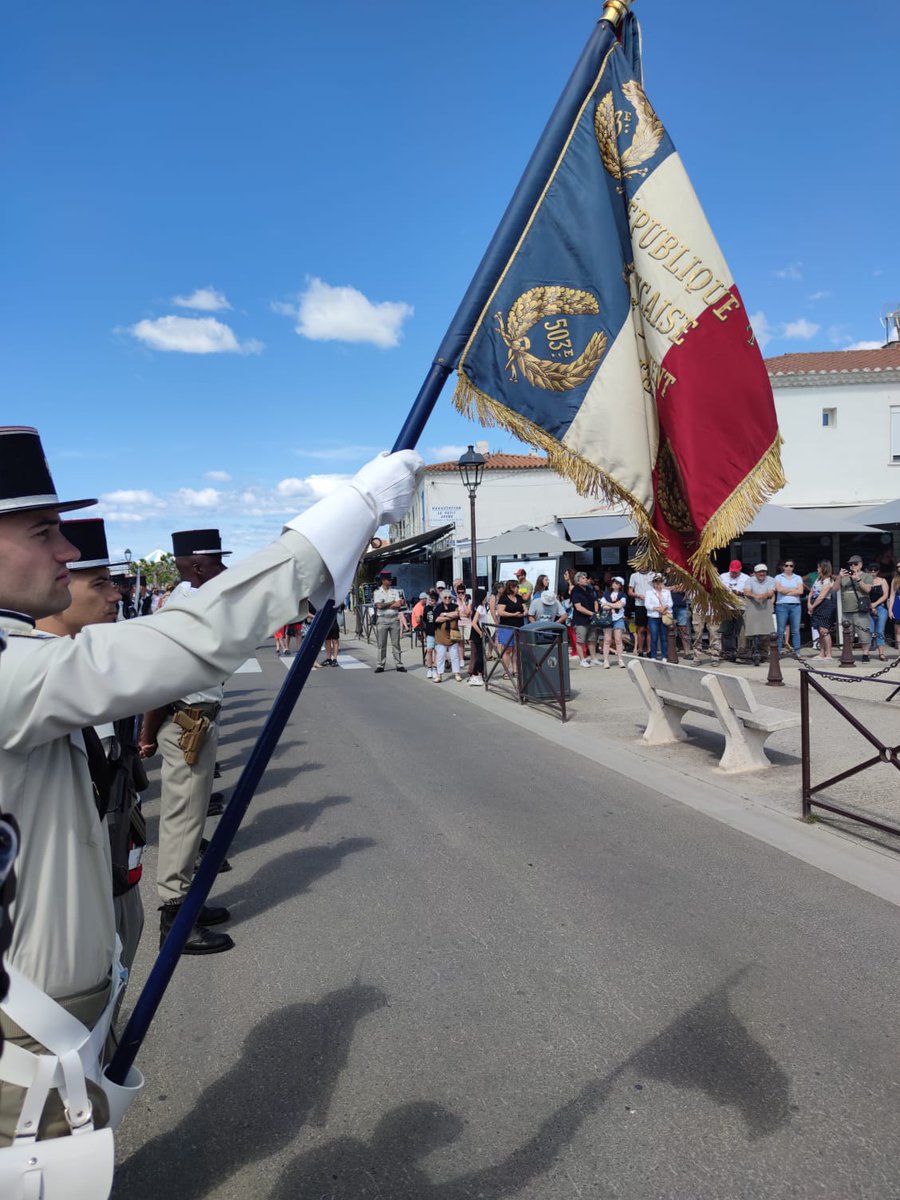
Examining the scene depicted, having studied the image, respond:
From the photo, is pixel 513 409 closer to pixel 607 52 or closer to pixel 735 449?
pixel 735 449

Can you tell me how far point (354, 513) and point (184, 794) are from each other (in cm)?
323

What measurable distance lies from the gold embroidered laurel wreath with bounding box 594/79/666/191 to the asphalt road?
305 centimetres

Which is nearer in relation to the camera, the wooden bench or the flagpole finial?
the flagpole finial

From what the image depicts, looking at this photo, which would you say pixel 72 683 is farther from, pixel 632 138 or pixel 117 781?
pixel 632 138

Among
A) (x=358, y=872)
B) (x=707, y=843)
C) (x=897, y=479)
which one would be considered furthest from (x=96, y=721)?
(x=897, y=479)

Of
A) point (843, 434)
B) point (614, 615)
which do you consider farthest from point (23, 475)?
point (843, 434)

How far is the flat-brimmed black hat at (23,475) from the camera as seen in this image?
1.46 meters

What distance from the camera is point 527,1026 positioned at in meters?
3.30

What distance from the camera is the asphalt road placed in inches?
99.3

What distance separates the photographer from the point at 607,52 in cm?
249

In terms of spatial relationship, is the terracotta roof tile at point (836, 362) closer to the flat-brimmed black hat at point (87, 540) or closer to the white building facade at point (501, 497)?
the white building facade at point (501, 497)

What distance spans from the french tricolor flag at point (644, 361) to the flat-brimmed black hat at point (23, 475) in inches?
53.5

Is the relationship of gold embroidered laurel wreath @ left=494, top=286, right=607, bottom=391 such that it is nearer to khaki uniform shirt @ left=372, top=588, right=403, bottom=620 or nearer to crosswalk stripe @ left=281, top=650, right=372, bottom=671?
khaki uniform shirt @ left=372, top=588, right=403, bottom=620

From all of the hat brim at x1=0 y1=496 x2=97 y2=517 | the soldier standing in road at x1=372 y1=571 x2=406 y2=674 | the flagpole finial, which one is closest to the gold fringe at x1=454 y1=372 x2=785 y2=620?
the flagpole finial
